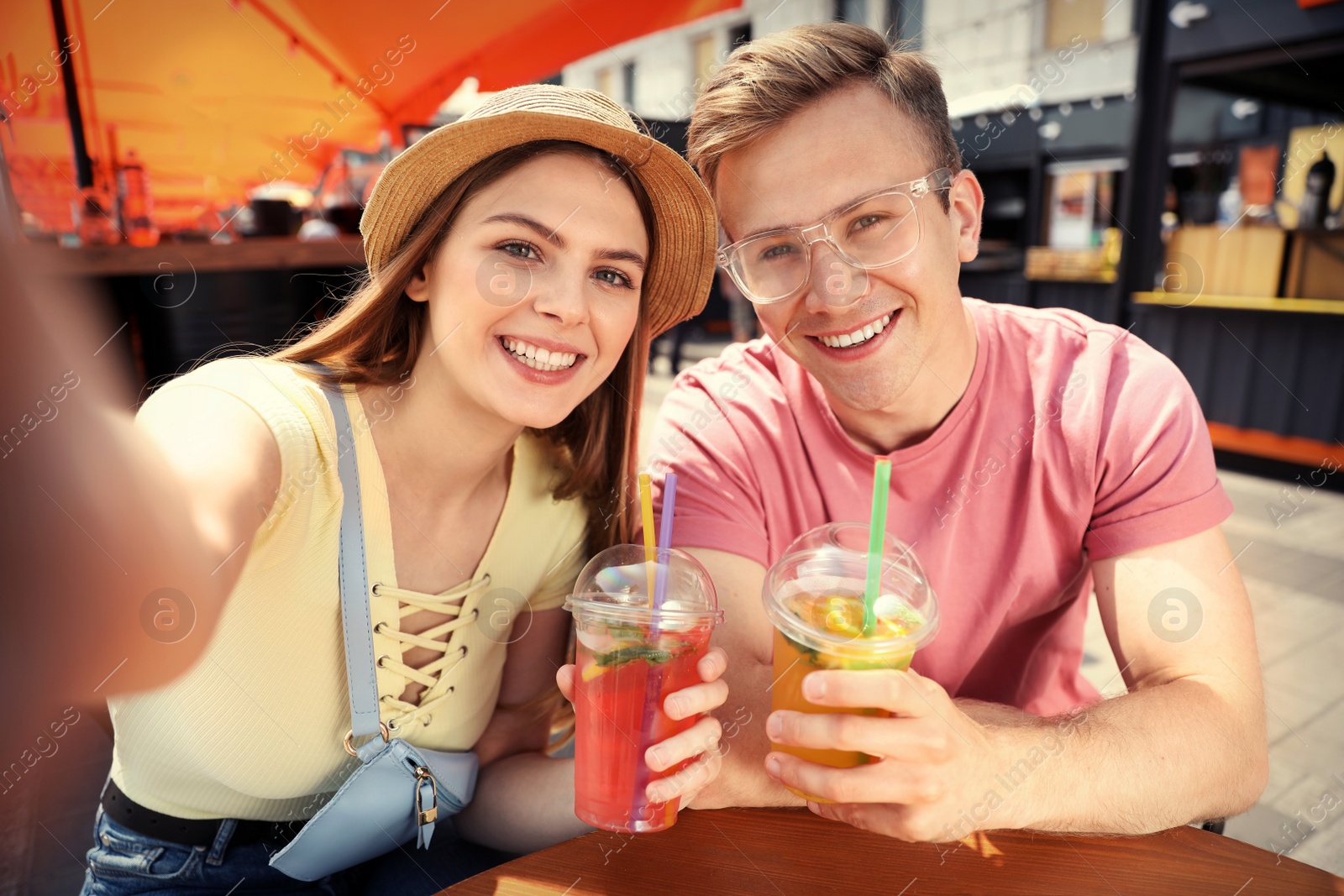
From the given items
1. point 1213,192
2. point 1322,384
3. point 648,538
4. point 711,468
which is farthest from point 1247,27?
point 648,538

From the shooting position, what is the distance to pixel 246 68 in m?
5.03

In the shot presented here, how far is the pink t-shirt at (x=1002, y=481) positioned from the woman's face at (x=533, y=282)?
1.25ft

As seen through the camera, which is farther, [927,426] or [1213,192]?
[1213,192]

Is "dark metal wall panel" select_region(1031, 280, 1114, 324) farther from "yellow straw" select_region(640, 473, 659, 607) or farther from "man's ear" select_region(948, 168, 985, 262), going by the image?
"yellow straw" select_region(640, 473, 659, 607)

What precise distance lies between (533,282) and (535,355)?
138 mm

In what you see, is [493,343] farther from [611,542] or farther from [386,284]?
[611,542]

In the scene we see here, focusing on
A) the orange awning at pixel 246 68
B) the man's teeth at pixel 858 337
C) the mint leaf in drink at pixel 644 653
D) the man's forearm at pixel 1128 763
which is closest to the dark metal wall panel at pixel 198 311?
the orange awning at pixel 246 68

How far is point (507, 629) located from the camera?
5.75 ft

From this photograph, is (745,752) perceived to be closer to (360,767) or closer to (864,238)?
(360,767)

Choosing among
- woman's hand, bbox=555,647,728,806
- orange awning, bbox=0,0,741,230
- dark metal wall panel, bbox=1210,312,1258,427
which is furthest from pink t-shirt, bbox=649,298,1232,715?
dark metal wall panel, bbox=1210,312,1258,427

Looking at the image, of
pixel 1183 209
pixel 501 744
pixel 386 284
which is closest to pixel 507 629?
pixel 501 744

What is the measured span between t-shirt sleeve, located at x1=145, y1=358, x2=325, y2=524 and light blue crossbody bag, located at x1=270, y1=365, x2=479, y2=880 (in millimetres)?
71

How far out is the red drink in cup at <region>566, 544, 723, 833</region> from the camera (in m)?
1.20

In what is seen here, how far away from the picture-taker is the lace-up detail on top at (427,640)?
1534mm
